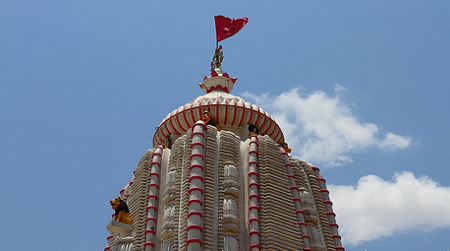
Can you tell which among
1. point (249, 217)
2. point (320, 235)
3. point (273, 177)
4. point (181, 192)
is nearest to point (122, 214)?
point (181, 192)

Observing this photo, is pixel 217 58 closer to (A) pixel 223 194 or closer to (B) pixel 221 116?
(B) pixel 221 116

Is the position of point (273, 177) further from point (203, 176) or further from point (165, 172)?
point (165, 172)

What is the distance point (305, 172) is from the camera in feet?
65.4

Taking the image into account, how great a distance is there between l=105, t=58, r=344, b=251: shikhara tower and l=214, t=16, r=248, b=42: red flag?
6.10 meters

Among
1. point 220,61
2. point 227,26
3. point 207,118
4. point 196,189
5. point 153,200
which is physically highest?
point 227,26

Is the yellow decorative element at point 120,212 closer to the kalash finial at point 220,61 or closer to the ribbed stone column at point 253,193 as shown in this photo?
the ribbed stone column at point 253,193

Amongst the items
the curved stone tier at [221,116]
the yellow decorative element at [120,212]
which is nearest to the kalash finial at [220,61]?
the curved stone tier at [221,116]

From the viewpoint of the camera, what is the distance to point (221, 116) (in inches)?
784

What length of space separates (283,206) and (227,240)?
2.75m

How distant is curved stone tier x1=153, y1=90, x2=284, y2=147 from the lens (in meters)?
19.9

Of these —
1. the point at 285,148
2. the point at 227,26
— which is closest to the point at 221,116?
the point at 285,148

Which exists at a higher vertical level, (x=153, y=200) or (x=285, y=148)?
(x=285, y=148)

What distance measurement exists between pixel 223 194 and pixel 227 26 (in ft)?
39.9

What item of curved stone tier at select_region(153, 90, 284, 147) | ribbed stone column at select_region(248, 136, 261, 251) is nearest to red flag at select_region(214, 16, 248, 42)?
curved stone tier at select_region(153, 90, 284, 147)
